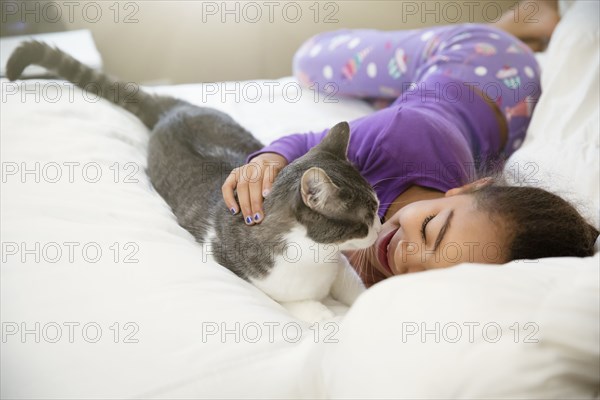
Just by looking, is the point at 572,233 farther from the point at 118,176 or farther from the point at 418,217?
the point at 118,176

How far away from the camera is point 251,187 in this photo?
100 centimetres

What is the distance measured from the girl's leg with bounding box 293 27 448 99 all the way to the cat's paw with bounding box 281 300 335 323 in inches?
38.9

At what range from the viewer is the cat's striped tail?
1.44 metres

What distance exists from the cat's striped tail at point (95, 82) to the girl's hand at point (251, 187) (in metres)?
0.50

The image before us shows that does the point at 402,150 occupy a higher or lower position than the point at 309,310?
higher

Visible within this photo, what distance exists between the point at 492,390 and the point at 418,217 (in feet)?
1.65

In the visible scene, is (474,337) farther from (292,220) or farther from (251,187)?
(251,187)

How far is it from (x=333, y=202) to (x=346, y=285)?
19 centimetres

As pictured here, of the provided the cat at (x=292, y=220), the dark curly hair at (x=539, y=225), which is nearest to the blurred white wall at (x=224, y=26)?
the cat at (x=292, y=220)

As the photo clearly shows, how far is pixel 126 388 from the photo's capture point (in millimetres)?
612

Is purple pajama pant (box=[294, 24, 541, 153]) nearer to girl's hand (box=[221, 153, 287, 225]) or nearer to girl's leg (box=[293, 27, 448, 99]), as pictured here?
girl's leg (box=[293, 27, 448, 99])

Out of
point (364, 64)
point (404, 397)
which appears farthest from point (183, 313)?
point (364, 64)

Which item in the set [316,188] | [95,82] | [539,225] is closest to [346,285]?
[316,188]

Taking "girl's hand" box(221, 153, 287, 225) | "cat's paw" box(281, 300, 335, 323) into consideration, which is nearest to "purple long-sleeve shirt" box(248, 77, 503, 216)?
"girl's hand" box(221, 153, 287, 225)
